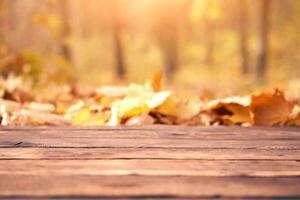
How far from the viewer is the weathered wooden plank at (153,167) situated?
4.64 ft

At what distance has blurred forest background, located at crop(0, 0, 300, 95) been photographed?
841 cm

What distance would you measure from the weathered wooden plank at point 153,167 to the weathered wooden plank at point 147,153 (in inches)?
2.3

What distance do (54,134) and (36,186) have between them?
81cm

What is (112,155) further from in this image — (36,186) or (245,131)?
(245,131)

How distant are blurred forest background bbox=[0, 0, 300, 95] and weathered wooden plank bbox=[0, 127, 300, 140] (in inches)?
144

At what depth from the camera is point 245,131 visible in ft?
7.27

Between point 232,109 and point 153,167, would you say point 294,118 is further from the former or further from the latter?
point 153,167

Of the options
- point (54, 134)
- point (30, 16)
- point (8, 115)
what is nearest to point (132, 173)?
point (54, 134)

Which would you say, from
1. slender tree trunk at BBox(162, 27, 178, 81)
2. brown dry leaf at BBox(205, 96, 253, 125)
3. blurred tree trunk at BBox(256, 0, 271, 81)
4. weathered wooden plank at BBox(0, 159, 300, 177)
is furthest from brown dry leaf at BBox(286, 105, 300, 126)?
slender tree trunk at BBox(162, 27, 178, 81)

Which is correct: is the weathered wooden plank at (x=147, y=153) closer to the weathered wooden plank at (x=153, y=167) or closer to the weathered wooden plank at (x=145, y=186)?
the weathered wooden plank at (x=153, y=167)

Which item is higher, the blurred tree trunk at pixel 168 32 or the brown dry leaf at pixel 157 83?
the blurred tree trunk at pixel 168 32

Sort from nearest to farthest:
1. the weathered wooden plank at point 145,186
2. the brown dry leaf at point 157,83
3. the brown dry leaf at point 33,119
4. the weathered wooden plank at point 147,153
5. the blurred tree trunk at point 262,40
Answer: the weathered wooden plank at point 145,186 → the weathered wooden plank at point 147,153 → the brown dry leaf at point 33,119 → the brown dry leaf at point 157,83 → the blurred tree trunk at point 262,40

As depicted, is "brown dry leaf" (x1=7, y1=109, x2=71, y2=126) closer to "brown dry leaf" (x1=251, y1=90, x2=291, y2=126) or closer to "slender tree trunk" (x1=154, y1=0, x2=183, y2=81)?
"brown dry leaf" (x1=251, y1=90, x2=291, y2=126)

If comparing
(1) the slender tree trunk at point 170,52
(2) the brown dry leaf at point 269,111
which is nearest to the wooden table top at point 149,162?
(2) the brown dry leaf at point 269,111
